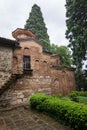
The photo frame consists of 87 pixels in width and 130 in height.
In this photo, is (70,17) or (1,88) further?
(70,17)

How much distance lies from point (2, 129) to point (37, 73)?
10.8m

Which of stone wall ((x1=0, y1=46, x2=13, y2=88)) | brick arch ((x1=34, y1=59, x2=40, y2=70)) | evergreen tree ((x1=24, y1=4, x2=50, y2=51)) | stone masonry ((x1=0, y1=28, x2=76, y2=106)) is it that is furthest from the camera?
evergreen tree ((x1=24, y1=4, x2=50, y2=51))

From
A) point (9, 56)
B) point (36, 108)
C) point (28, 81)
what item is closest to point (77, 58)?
point (28, 81)

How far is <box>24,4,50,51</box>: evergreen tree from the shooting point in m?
36.0

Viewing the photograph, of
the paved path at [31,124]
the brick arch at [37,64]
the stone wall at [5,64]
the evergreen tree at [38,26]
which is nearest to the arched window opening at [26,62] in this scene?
Result: the brick arch at [37,64]

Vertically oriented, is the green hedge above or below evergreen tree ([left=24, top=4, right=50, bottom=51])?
below

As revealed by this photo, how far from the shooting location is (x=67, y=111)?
7234 mm

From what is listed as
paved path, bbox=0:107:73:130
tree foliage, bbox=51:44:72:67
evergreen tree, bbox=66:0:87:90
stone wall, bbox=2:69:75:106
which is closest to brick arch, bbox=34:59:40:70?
stone wall, bbox=2:69:75:106

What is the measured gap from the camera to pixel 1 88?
11.9 m

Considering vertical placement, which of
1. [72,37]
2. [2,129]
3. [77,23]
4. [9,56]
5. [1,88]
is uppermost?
[77,23]

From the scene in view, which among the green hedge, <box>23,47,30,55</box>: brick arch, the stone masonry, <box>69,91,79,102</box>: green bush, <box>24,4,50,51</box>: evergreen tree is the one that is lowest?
<box>69,91,79,102</box>: green bush

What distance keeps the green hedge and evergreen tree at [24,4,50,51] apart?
2678 centimetres

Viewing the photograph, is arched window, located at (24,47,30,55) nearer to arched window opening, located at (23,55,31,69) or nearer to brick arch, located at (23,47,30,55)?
brick arch, located at (23,47,30,55)

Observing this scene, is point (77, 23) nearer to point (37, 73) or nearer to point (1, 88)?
point (37, 73)
